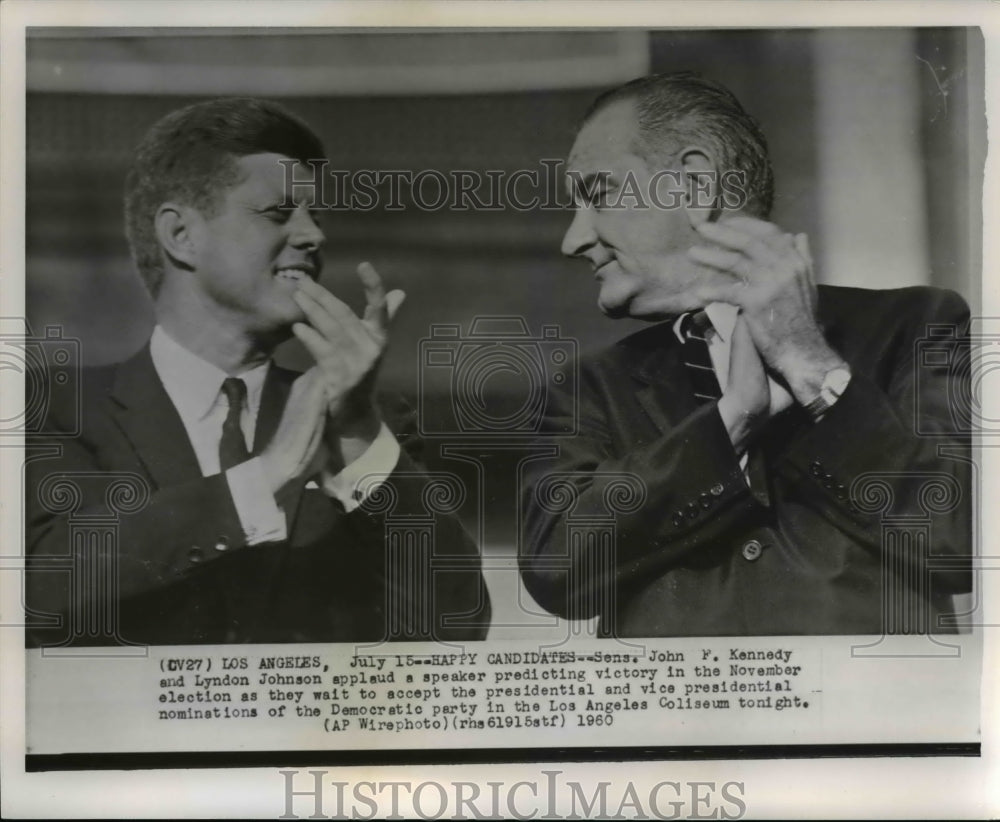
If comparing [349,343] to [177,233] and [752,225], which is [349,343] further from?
[752,225]

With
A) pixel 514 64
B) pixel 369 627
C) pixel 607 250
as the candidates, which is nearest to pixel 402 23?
pixel 514 64

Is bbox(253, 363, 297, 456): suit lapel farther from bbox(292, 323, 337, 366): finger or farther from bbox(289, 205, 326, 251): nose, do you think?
bbox(289, 205, 326, 251): nose

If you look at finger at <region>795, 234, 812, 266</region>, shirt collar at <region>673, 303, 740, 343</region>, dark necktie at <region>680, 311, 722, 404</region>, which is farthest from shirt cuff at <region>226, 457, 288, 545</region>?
finger at <region>795, 234, 812, 266</region>

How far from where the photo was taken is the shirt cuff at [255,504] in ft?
10.3

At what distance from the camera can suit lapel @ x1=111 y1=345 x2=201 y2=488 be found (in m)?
3.16

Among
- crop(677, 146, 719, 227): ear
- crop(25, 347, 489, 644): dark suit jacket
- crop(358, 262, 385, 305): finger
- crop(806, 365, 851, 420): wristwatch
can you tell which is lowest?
crop(25, 347, 489, 644): dark suit jacket

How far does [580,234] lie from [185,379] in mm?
1290

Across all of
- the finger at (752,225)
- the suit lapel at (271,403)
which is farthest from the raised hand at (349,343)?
the finger at (752,225)

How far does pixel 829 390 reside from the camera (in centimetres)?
322

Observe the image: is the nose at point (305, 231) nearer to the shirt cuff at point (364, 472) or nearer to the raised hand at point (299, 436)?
the raised hand at point (299, 436)

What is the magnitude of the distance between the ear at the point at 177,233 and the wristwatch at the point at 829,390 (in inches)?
76.9

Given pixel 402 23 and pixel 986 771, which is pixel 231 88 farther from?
pixel 986 771

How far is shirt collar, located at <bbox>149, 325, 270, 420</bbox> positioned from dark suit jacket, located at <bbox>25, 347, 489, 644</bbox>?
0.03 metres

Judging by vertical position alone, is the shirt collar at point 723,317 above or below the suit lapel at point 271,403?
above
